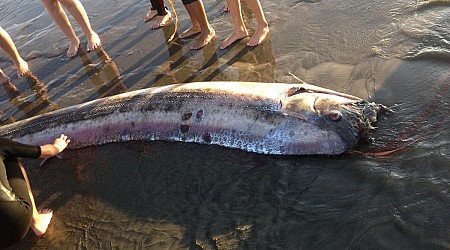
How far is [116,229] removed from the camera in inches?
141

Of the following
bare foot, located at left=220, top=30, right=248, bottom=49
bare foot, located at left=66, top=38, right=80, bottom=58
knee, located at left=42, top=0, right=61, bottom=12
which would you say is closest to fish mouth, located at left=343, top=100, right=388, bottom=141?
bare foot, located at left=220, top=30, right=248, bottom=49

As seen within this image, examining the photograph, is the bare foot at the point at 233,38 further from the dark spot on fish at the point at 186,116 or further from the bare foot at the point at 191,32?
the dark spot on fish at the point at 186,116

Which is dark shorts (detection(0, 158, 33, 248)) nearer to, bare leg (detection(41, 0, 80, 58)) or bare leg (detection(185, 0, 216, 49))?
bare leg (detection(185, 0, 216, 49))

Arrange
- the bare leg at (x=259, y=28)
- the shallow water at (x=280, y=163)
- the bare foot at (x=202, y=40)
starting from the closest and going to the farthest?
1. the shallow water at (x=280, y=163)
2. the bare leg at (x=259, y=28)
3. the bare foot at (x=202, y=40)

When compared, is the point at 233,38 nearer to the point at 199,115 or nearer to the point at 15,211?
the point at 199,115

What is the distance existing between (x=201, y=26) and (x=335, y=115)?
3.13 meters

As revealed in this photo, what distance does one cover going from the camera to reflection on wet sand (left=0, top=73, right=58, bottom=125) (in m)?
5.58

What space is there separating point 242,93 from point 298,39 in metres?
1.76

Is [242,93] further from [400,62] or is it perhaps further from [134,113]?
[400,62]

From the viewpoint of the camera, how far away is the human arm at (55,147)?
399cm

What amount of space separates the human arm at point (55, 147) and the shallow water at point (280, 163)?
0.91 ft

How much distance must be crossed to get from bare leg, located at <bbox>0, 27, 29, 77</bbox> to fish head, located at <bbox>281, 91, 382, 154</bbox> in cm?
495

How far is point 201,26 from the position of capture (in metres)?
6.02

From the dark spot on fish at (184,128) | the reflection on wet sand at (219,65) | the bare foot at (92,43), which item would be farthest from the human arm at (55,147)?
the bare foot at (92,43)
